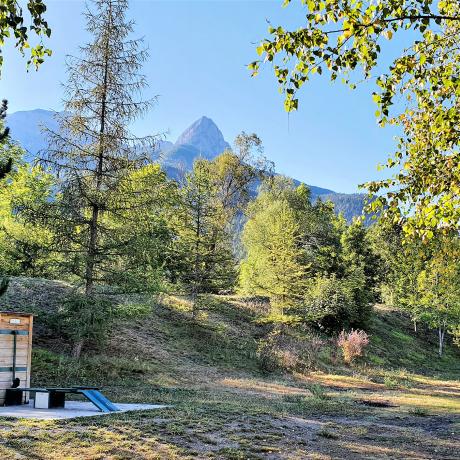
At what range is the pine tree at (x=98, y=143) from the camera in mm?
16453

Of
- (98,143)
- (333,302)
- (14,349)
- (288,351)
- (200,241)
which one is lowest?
(288,351)

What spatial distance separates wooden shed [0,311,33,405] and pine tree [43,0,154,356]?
4.66 metres

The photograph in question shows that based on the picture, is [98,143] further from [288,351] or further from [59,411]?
[288,351]

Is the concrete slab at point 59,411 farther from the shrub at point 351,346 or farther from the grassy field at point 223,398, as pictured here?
the shrub at point 351,346

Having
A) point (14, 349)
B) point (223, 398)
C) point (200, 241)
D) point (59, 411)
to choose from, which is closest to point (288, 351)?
point (200, 241)

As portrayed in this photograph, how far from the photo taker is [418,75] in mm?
6062

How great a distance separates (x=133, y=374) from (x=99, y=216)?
5.70 meters

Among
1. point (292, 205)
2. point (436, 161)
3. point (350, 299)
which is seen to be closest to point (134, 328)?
point (350, 299)

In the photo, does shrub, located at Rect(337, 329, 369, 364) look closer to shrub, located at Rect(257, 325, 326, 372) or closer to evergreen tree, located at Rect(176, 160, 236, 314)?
shrub, located at Rect(257, 325, 326, 372)

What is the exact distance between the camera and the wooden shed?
11.3 metres

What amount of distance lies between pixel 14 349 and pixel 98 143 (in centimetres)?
809

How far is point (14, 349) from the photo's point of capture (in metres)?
11.5

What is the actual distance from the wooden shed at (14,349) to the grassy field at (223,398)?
9.34 ft

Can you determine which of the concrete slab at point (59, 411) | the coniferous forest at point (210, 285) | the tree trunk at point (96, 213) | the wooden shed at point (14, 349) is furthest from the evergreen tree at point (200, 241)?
the concrete slab at point (59, 411)
